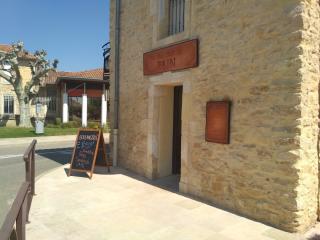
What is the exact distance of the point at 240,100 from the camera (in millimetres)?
5062

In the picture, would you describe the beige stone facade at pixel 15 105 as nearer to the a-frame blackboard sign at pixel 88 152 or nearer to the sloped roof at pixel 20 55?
the sloped roof at pixel 20 55

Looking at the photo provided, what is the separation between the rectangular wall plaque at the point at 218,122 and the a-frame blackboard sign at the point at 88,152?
3.50 m

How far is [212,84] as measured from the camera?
559cm

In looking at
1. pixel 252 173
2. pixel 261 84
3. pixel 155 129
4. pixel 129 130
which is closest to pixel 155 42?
pixel 155 129

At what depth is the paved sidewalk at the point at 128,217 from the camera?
429 centimetres

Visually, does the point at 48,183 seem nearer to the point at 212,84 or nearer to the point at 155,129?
the point at 155,129

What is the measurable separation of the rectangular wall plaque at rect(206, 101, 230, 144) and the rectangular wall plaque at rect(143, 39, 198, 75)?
40.2 inches

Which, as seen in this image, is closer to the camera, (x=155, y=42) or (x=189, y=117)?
(x=189, y=117)

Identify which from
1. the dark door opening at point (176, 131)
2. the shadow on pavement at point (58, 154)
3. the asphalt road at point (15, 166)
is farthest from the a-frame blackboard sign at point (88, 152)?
the shadow on pavement at point (58, 154)

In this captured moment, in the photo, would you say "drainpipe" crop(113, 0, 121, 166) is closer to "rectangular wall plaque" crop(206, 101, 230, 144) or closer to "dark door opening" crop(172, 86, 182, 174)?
"dark door opening" crop(172, 86, 182, 174)

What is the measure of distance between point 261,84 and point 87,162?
16.4 feet

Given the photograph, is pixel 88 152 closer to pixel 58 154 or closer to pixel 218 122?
pixel 218 122

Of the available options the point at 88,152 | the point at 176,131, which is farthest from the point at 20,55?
the point at 176,131

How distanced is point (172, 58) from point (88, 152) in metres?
3.42
